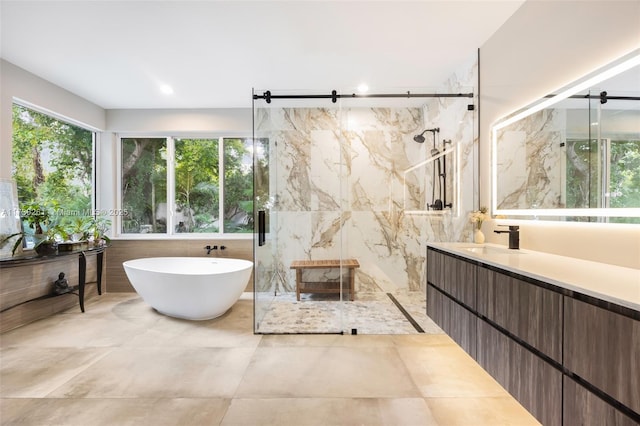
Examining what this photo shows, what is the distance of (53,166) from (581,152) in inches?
207

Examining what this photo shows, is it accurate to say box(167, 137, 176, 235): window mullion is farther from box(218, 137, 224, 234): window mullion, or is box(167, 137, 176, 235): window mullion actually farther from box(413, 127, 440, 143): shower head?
box(413, 127, 440, 143): shower head

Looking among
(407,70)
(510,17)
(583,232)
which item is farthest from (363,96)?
(583,232)

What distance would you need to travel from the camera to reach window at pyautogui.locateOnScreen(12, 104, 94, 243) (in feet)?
11.2

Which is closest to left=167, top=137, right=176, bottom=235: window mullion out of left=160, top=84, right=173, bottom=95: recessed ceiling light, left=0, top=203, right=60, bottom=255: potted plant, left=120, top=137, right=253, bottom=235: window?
left=120, top=137, right=253, bottom=235: window

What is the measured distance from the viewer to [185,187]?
4.59 meters

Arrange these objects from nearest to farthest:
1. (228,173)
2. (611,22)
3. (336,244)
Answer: (611,22) → (336,244) → (228,173)

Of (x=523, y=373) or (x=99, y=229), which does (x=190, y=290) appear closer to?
(x=99, y=229)

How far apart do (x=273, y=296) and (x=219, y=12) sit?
2.71 m

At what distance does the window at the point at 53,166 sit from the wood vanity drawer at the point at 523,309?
14.1 feet

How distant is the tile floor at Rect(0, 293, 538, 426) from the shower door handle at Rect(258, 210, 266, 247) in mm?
899

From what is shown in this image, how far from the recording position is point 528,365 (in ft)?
4.38

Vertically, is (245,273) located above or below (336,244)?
below

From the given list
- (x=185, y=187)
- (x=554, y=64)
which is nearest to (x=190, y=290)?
(x=185, y=187)

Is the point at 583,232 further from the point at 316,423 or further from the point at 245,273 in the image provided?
the point at 245,273
